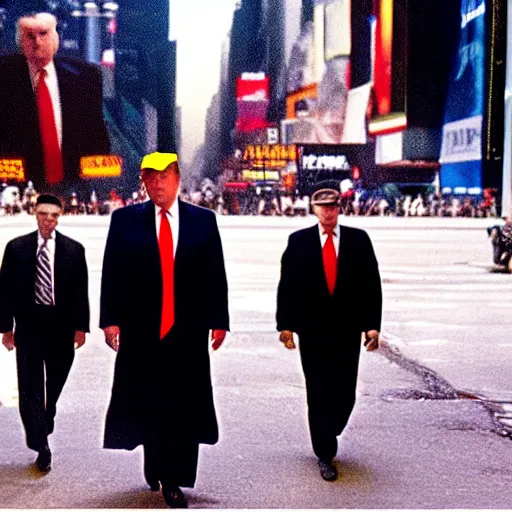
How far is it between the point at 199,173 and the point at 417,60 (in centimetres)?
9810

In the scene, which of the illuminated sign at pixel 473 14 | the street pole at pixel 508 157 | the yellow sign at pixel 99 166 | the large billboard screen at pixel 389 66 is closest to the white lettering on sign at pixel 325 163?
the large billboard screen at pixel 389 66

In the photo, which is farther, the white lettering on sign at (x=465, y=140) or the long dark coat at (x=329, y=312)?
the white lettering on sign at (x=465, y=140)

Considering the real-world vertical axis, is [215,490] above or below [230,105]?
below

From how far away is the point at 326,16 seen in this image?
234 ft

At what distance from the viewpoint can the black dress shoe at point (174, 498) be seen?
4891 mm

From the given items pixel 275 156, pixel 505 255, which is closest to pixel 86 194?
pixel 275 156

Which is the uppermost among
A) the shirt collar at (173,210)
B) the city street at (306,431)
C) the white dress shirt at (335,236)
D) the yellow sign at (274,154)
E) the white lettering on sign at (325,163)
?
the yellow sign at (274,154)

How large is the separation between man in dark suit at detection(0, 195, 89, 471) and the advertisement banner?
44059 mm

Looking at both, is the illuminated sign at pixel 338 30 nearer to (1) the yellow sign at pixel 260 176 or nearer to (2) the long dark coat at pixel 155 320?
(1) the yellow sign at pixel 260 176

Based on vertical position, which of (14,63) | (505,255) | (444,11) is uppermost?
(444,11)

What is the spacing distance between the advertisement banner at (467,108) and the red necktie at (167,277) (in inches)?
1753

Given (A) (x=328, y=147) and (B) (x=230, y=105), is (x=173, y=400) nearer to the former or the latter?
(A) (x=328, y=147)

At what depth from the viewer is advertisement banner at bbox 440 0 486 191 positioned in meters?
49.3

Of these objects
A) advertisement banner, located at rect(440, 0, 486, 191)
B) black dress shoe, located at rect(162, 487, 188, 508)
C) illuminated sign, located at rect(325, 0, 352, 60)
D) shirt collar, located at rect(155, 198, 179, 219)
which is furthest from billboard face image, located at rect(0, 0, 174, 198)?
black dress shoe, located at rect(162, 487, 188, 508)
